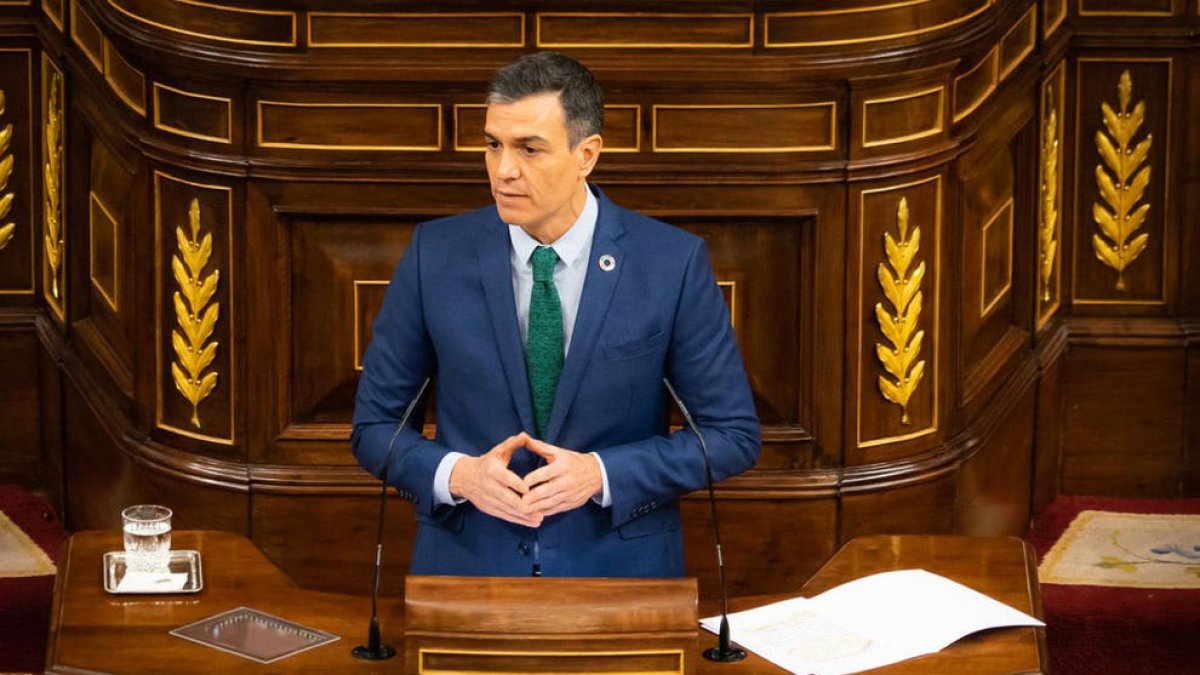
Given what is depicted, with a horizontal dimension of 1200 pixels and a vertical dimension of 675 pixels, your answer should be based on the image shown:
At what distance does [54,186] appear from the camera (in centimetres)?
619

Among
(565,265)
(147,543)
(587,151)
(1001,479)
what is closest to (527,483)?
(565,265)

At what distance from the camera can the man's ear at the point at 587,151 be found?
145 inches

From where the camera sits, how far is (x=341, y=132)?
538cm

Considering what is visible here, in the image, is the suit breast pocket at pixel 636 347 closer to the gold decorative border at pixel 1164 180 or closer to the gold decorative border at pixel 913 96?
the gold decorative border at pixel 913 96

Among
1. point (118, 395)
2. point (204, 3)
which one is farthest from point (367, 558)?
point (204, 3)

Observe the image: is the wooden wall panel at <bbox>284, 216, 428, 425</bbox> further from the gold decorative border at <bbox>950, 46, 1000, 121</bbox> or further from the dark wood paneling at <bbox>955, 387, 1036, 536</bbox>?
the dark wood paneling at <bbox>955, 387, 1036, 536</bbox>

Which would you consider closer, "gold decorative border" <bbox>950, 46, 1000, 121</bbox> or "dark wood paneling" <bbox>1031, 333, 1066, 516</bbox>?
"gold decorative border" <bbox>950, 46, 1000, 121</bbox>

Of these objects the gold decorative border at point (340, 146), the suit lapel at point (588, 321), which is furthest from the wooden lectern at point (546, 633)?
the gold decorative border at point (340, 146)

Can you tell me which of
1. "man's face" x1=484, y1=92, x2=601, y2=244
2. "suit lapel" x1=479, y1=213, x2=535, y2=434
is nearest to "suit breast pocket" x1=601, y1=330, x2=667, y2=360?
"suit lapel" x1=479, y1=213, x2=535, y2=434

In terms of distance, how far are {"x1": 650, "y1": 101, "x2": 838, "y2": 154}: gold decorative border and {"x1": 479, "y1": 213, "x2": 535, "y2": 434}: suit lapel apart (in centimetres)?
165

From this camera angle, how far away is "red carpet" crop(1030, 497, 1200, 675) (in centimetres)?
525

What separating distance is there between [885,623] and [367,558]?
7.61ft

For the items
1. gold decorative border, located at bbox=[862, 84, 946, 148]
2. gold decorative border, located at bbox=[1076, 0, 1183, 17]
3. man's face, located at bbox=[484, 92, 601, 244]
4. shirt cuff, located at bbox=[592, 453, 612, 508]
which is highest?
gold decorative border, located at bbox=[1076, 0, 1183, 17]

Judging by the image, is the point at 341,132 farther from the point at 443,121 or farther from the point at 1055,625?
the point at 1055,625
